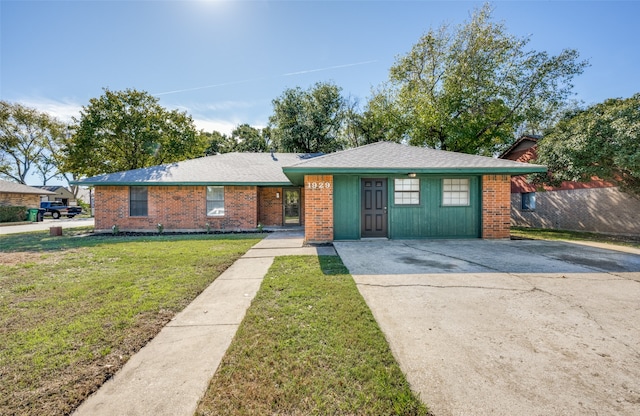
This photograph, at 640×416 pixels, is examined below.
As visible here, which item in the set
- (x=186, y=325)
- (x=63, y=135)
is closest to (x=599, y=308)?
(x=186, y=325)

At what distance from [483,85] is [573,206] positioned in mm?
8688

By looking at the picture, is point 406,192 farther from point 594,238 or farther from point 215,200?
point 215,200

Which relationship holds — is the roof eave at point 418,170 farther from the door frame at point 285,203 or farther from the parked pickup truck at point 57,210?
the parked pickup truck at point 57,210

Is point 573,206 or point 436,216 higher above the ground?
point 573,206

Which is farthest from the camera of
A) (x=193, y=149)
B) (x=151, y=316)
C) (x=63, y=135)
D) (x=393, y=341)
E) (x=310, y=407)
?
(x=63, y=135)

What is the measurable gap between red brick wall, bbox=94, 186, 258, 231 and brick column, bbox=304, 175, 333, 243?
5.24 m

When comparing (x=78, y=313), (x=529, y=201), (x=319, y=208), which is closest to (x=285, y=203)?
(x=319, y=208)

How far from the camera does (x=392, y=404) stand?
5.99ft

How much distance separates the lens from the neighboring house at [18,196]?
21.5m

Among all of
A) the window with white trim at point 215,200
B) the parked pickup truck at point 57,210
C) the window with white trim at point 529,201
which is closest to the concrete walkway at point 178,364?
the window with white trim at point 215,200

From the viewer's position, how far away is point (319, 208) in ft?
27.9

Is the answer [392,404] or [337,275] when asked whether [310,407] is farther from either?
[337,275]

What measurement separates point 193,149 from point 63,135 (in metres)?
23.9

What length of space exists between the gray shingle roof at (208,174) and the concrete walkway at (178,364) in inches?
361
